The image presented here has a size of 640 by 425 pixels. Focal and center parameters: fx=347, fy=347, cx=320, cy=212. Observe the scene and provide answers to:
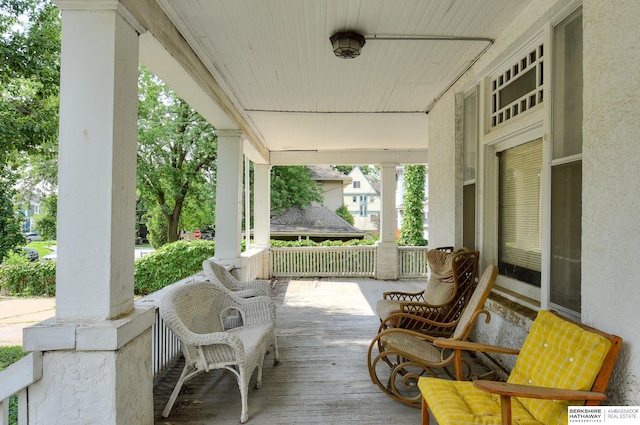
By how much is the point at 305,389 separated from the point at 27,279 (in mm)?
11176

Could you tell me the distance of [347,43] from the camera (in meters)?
2.74

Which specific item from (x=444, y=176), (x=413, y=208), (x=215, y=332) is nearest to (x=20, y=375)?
(x=215, y=332)

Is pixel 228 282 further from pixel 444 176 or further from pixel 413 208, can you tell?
pixel 413 208

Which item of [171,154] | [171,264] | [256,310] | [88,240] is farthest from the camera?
[171,154]

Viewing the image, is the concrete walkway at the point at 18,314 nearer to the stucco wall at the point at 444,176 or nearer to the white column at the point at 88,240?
the white column at the point at 88,240

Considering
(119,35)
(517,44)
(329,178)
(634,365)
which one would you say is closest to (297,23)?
(119,35)

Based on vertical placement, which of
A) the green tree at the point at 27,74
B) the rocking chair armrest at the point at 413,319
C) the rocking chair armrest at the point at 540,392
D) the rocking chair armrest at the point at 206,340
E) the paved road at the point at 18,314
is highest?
the green tree at the point at 27,74

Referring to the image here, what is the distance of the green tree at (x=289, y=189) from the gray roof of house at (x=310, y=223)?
36 cm

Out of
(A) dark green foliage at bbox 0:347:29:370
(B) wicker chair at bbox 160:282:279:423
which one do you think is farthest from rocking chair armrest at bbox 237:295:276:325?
(A) dark green foliage at bbox 0:347:29:370

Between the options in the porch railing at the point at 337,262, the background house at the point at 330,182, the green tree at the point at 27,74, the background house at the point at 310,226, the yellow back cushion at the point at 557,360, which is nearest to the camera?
the yellow back cushion at the point at 557,360

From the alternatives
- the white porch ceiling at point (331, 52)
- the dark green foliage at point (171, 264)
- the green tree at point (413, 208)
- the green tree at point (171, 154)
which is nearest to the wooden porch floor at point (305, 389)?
the white porch ceiling at point (331, 52)

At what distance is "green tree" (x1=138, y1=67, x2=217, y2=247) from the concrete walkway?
488 centimetres

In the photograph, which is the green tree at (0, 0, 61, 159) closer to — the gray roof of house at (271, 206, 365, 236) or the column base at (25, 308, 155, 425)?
the column base at (25, 308, 155, 425)

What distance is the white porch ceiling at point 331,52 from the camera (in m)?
2.47
